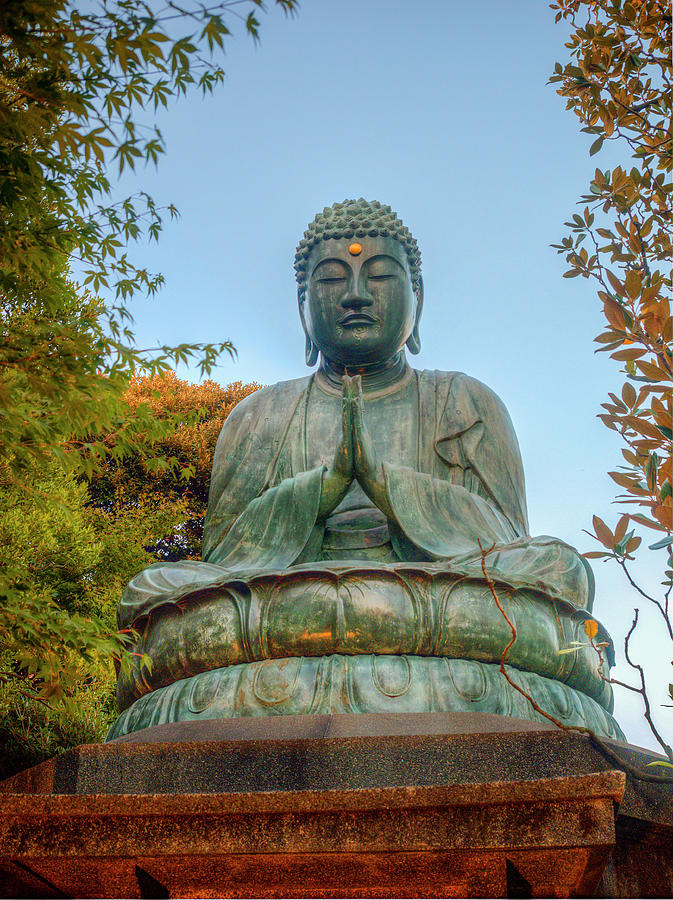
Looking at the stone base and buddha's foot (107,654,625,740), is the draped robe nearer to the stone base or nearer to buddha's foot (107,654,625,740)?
buddha's foot (107,654,625,740)

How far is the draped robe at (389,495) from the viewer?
4.36 meters

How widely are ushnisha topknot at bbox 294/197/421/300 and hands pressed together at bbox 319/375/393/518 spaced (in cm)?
170

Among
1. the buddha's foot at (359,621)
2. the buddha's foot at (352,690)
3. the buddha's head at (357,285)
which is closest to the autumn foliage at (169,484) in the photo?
the buddha's head at (357,285)

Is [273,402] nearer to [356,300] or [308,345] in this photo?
[308,345]

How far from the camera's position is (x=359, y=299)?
567 centimetres

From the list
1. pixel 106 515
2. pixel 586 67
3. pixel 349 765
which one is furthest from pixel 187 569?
pixel 106 515

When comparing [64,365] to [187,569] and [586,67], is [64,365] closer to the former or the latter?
[187,569]

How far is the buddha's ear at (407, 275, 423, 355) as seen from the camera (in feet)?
20.6

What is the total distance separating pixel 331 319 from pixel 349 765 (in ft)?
11.2

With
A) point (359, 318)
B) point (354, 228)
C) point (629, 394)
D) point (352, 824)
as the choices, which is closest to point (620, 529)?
point (629, 394)

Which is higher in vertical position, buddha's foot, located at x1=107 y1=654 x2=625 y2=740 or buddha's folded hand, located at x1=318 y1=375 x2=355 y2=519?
buddha's folded hand, located at x1=318 y1=375 x2=355 y2=519

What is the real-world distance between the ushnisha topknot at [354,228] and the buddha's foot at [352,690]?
9.59ft

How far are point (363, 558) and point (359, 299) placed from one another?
1.66 m

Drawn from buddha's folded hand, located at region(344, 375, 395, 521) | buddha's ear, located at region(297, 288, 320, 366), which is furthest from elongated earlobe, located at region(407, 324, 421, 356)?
buddha's folded hand, located at region(344, 375, 395, 521)
